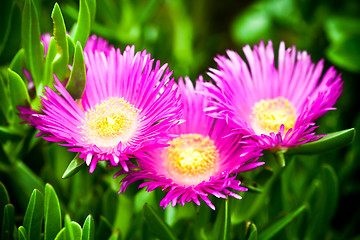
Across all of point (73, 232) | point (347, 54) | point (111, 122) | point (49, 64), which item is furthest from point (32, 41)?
point (347, 54)

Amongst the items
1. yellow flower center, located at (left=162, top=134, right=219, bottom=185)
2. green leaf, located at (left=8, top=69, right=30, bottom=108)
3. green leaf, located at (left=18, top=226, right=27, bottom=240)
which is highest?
green leaf, located at (left=8, top=69, right=30, bottom=108)

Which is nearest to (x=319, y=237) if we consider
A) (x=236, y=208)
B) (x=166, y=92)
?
(x=236, y=208)

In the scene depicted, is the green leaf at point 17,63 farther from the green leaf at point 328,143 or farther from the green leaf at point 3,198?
the green leaf at point 328,143

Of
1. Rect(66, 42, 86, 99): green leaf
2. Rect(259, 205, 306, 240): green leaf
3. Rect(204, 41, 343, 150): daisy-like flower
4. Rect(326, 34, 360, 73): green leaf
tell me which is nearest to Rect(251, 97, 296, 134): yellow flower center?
Rect(204, 41, 343, 150): daisy-like flower

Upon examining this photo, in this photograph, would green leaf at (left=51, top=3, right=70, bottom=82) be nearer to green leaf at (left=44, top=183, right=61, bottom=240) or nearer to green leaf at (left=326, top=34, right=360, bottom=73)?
green leaf at (left=44, top=183, right=61, bottom=240)

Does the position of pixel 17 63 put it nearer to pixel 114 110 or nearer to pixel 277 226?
pixel 114 110

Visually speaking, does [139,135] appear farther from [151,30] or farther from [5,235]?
[151,30]
